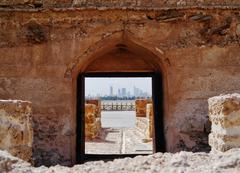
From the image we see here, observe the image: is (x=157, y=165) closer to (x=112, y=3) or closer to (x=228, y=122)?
(x=228, y=122)

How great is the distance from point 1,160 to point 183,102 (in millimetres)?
4266

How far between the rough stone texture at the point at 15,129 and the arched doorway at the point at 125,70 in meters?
3.07

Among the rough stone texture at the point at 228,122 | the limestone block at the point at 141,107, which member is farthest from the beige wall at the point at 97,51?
the limestone block at the point at 141,107

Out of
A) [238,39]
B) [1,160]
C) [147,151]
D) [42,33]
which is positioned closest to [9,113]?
[1,160]

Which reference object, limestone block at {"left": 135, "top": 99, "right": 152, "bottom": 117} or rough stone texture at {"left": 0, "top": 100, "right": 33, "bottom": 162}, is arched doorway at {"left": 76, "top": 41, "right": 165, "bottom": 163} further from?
limestone block at {"left": 135, "top": 99, "right": 152, "bottom": 117}

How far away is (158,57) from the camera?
6.51m

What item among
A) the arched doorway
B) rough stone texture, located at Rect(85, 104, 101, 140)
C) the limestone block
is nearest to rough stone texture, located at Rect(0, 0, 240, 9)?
the arched doorway

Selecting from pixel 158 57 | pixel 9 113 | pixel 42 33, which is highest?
pixel 42 33

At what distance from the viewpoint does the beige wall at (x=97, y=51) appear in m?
6.24

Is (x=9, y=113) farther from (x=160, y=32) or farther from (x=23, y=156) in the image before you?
(x=160, y=32)

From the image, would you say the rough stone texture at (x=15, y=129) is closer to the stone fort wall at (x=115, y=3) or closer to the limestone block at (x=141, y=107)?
the stone fort wall at (x=115, y=3)

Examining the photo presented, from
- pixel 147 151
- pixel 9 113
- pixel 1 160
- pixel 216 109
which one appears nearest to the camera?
pixel 1 160

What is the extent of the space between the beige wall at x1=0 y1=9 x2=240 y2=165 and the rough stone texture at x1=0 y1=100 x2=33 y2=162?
2370 millimetres

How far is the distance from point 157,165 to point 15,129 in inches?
69.1
